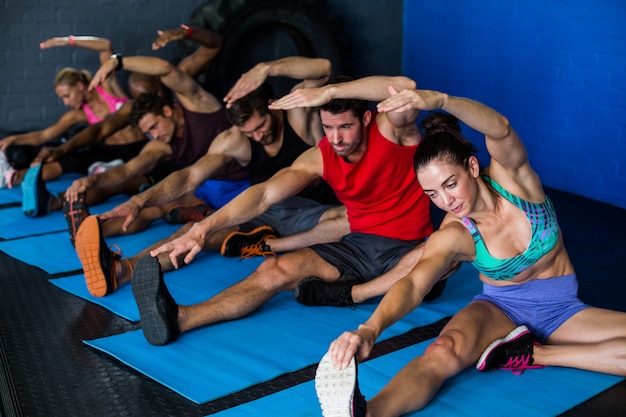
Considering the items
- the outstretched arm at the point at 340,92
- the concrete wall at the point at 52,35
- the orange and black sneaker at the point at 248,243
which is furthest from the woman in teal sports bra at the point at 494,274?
the concrete wall at the point at 52,35

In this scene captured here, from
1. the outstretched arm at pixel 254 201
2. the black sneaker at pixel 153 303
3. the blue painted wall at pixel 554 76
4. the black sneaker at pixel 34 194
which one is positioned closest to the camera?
the outstretched arm at pixel 254 201

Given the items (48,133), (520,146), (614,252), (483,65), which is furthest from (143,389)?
(483,65)

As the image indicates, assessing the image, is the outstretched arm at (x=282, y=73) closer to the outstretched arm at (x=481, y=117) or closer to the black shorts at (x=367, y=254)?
the black shorts at (x=367, y=254)

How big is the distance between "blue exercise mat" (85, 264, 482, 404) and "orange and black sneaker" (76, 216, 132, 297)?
35 cm

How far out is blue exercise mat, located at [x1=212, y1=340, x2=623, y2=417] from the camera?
2.89m

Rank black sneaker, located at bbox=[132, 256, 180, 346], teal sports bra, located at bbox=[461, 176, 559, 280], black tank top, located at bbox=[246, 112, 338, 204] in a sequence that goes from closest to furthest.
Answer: teal sports bra, located at bbox=[461, 176, 559, 280] < black sneaker, located at bbox=[132, 256, 180, 346] < black tank top, located at bbox=[246, 112, 338, 204]

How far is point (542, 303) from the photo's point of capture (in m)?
3.18

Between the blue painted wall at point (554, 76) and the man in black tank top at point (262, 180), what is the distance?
232 centimetres

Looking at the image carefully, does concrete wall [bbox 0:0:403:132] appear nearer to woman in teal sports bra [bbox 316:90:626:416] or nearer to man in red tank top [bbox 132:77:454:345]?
man in red tank top [bbox 132:77:454:345]

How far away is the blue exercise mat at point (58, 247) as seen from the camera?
4.73 metres

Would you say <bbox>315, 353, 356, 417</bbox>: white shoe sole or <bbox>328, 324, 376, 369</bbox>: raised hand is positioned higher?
<bbox>328, 324, 376, 369</bbox>: raised hand

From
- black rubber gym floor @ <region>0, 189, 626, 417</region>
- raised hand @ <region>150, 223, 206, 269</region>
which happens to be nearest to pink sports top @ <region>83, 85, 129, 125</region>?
black rubber gym floor @ <region>0, 189, 626, 417</region>

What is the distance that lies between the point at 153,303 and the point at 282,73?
4.49 feet

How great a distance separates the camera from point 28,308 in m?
4.06
